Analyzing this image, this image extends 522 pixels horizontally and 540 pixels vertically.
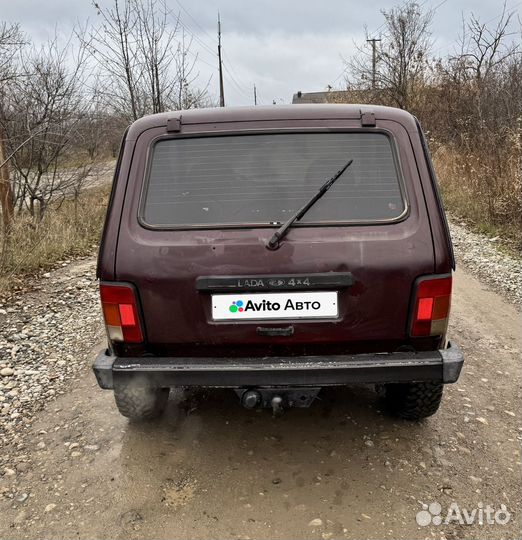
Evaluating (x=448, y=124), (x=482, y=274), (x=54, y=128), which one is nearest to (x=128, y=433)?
(x=482, y=274)

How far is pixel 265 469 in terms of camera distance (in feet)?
8.38

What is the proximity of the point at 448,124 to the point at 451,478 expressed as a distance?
13032 mm

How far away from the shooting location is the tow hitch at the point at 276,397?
7.55 ft

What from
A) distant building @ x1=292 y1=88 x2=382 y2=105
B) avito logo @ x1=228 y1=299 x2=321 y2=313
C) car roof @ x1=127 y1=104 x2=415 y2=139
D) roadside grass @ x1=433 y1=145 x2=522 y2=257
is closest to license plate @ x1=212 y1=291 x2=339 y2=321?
avito logo @ x1=228 y1=299 x2=321 y2=313

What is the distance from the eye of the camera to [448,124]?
1357cm

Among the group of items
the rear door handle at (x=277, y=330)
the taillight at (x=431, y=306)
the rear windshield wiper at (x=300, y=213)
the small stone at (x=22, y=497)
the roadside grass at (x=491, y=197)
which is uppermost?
the rear windshield wiper at (x=300, y=213)

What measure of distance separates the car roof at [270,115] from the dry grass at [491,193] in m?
5.77

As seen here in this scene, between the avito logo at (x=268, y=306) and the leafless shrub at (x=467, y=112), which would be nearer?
the avito logo at (x=268, y=306)

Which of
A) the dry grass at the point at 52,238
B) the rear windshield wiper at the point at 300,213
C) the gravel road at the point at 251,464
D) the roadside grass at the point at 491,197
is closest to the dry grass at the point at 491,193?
the roadside grass at the point at 491,197

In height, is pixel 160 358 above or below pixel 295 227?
below

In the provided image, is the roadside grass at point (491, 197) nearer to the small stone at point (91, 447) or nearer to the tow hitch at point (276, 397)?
the tow hitch at point (276, 397)

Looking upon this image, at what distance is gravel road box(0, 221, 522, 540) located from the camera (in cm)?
219

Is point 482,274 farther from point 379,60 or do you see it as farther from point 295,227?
point 379,60

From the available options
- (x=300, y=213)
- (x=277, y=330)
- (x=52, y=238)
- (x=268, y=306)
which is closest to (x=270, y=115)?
(x=300, y=213)
